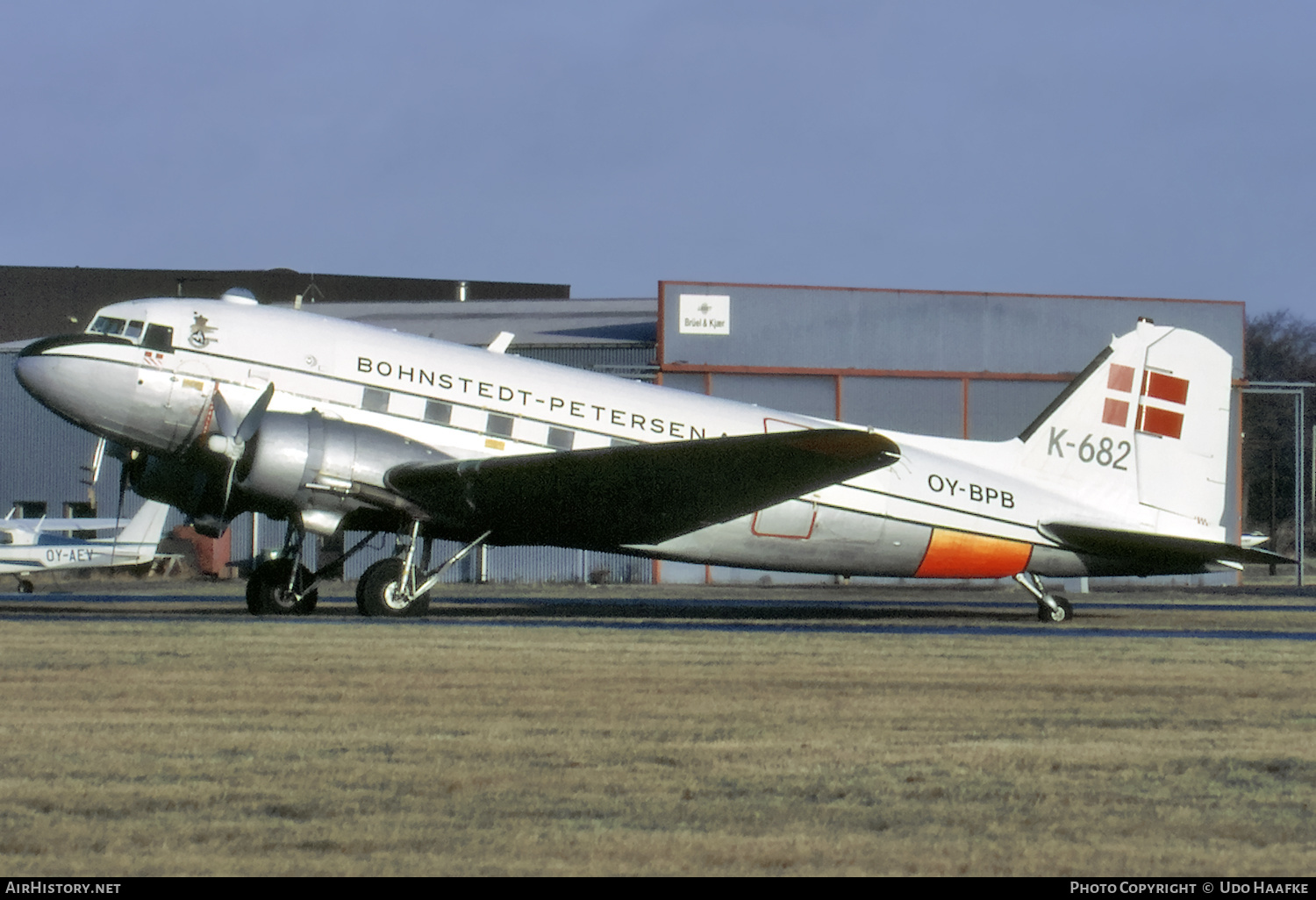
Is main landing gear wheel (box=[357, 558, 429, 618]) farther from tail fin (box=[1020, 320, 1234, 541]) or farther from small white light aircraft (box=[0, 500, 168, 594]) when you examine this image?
small white light aircraft (box=[0, 500, 168, 594])

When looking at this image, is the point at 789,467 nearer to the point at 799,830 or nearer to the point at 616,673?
the point at 616,673

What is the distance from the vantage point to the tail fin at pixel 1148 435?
69.4 feet

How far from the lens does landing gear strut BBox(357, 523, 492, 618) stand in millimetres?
18141

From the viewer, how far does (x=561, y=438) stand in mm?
19141

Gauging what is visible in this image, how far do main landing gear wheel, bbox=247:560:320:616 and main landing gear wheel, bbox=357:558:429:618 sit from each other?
1.51 meters

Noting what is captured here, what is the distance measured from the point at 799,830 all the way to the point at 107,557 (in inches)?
1170

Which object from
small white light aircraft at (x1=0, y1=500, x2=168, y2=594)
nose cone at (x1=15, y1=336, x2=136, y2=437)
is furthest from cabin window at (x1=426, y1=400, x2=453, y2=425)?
small white light aircraft at (x1=0, y1=500, x2=168, y2=594)

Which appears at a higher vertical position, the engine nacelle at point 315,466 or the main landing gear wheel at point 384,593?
the engine nacelle at point 315,466

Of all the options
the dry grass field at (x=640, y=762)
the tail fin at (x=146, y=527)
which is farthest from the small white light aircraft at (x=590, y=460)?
the tail fin at (x=146, y=527)

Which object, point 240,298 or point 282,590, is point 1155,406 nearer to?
point 282,590

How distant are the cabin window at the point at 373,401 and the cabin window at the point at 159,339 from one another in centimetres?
243

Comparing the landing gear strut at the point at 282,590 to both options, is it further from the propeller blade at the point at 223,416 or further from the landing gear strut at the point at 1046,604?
the landing gear strut at the point at 1046,604
